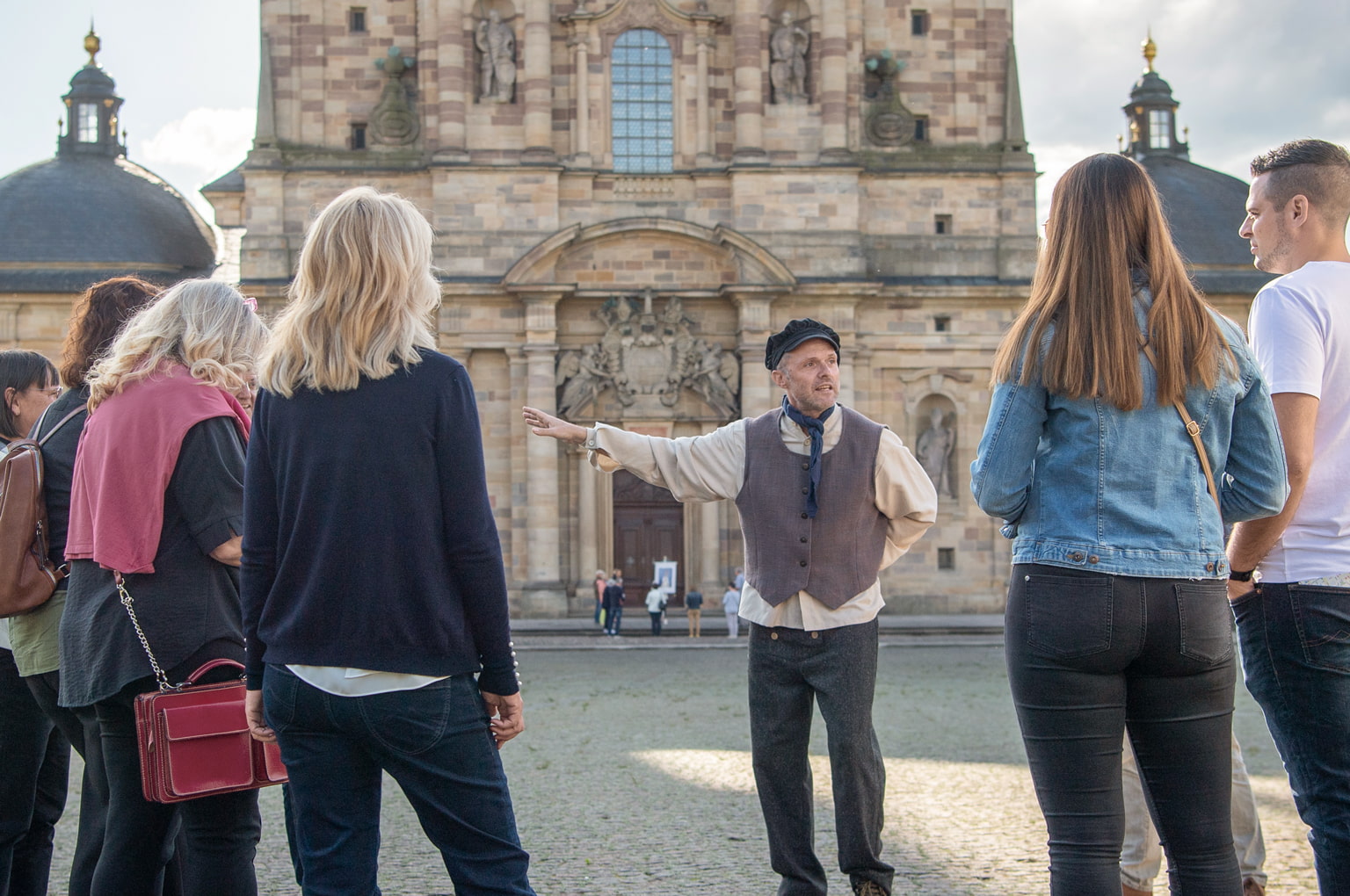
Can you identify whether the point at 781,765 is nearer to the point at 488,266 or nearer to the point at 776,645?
the point at 776,645

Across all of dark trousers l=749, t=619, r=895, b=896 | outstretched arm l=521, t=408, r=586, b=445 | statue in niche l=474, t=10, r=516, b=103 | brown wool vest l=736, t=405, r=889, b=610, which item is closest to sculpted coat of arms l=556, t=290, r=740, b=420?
statue in niche l=474, t=10, r=516, b=103

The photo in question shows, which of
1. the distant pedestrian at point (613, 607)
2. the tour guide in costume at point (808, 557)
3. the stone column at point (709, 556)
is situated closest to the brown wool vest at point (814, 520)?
the tour guide in costume at point (808, 557)

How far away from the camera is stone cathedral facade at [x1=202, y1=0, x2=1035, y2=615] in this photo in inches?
1180

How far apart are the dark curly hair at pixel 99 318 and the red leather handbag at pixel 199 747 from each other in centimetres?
143

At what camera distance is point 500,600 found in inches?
139

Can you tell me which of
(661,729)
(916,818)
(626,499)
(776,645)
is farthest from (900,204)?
(776,645)

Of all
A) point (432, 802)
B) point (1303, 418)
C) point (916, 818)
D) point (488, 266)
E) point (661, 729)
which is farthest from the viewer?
point (488, 266)

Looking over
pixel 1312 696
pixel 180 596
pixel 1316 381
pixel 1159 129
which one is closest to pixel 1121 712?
pixel 1312 696

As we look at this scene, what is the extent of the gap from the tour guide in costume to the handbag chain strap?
61.1 inches

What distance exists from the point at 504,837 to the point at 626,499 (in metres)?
27.3

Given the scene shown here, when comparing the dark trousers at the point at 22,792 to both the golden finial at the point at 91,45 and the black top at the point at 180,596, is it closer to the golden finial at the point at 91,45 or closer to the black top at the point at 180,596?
the black top at the point at 180,596

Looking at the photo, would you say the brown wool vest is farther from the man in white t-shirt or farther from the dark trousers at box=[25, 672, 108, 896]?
the dark trousers at box=[25, 672, 108, 896]

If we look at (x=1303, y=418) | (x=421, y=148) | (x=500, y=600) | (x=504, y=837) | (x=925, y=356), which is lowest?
(x=504, y=837)

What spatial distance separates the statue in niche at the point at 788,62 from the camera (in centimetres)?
3083
